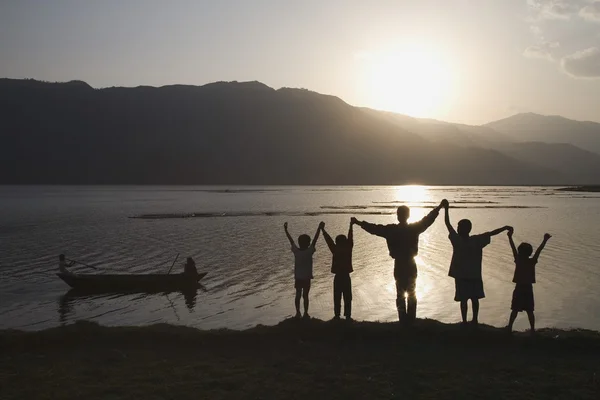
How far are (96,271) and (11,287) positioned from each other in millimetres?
5948

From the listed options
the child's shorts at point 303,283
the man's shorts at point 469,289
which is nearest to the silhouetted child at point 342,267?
the child's shorts at point 303,283

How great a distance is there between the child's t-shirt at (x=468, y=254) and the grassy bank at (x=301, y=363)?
1.28 meters

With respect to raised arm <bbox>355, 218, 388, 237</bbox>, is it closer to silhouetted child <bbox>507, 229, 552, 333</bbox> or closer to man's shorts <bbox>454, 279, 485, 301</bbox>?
man's shorts <bbox>454, 279, 485, 301</bbox>

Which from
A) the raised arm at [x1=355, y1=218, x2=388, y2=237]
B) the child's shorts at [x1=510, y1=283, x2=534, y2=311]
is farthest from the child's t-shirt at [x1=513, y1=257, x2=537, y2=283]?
the raised arm at [x1=355, y1=218, x2=388, y2=237]

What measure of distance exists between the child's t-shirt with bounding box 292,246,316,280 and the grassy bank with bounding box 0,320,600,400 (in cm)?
119

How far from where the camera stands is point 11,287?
25859 mm

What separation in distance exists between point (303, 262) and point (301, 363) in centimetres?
330

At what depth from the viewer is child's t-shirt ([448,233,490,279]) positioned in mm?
11719

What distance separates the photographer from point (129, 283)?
25.2m

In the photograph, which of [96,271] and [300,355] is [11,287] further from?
[300,355]

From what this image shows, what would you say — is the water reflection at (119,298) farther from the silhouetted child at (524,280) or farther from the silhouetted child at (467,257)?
the silhouetted child at (524,280)

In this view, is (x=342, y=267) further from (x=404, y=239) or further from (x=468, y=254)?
(x=468, y=254)

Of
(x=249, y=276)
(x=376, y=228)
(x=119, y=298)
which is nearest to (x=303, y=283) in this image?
(x=376, y=228)

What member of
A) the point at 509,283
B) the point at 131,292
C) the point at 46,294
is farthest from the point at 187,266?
the point at 509,283
